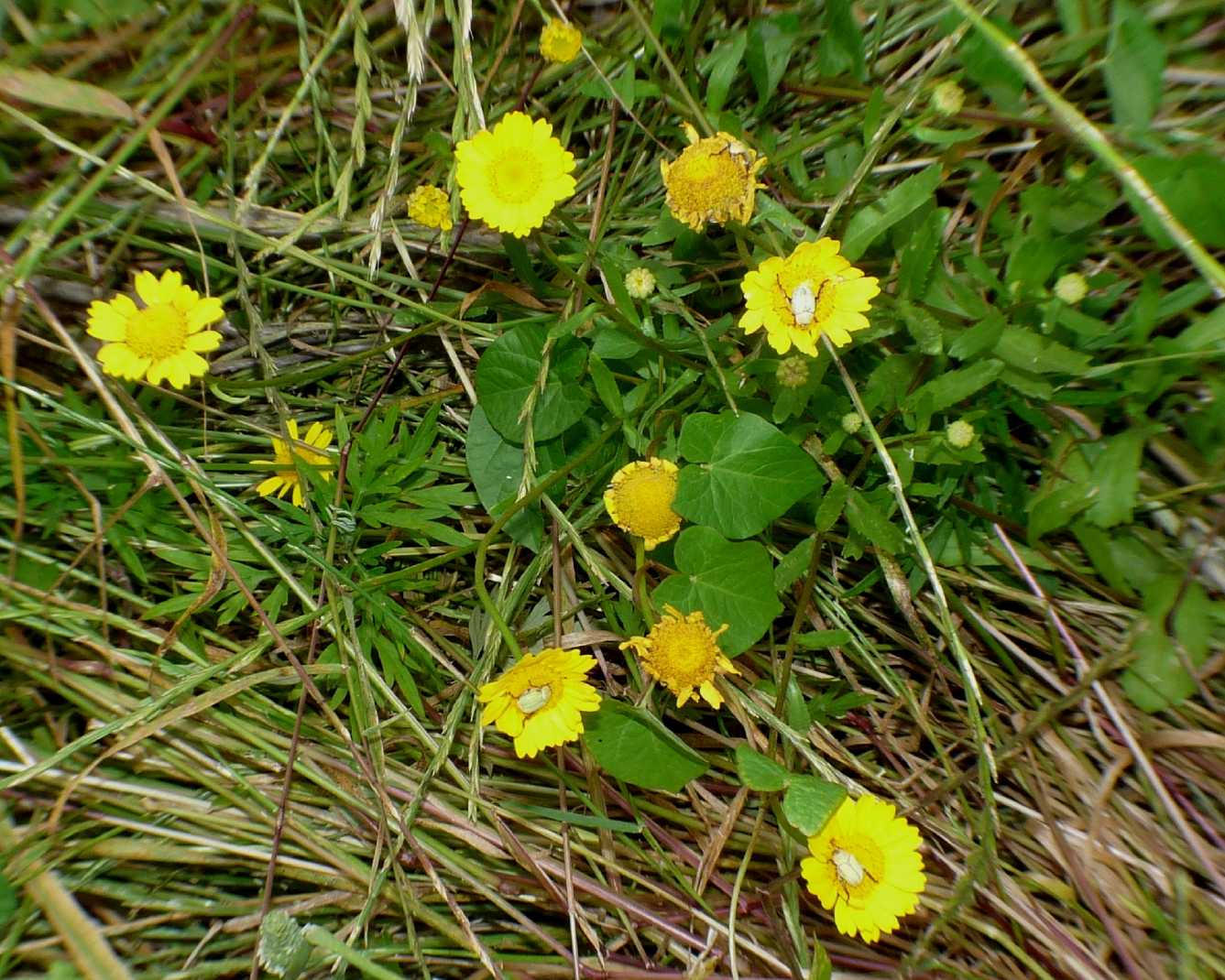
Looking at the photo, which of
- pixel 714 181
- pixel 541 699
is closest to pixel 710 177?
pixel 714 181

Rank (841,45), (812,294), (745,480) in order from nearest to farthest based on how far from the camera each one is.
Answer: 1. (812,294)
2. (745,480)
3. (841,45)

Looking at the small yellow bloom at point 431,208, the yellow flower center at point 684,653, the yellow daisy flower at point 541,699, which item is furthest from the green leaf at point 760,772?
the small yellow bloom at point 431,208

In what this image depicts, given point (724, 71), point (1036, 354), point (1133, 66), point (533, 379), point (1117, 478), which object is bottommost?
point (1117, 478)

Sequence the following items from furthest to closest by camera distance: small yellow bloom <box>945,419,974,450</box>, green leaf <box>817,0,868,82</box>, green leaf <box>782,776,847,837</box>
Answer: green leaf <box>817,0,868,82</box> → small yellow bloom <box>945,419,974,450</box> → green leaf <box>782,776,847,837</box>

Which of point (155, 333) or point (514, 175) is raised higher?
point (514, 175)

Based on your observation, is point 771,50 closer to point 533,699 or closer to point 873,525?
point 873,525

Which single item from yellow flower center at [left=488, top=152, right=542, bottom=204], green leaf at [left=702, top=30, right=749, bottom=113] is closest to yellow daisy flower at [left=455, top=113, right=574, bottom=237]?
yellow flower center at [left=488, top=152, right=542, bottom=204]

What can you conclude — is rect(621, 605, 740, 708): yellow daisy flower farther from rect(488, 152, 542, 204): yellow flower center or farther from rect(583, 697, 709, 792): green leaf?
rect(488, 152, 542, 204): yellow flower center
